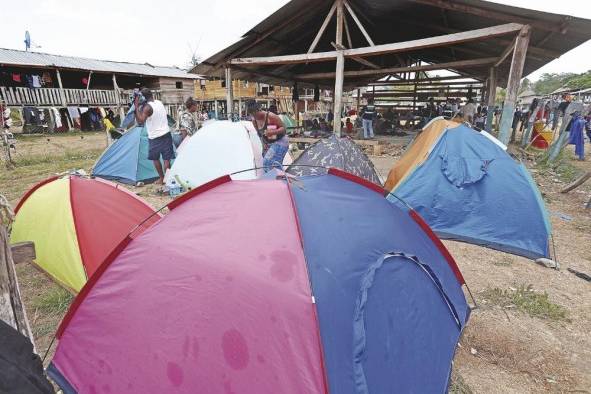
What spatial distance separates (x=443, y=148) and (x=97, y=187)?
4150 mm

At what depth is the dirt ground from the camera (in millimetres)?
2389

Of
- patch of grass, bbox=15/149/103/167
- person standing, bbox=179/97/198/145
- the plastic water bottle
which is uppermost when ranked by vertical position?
person standing, bbox=179/97/198/145

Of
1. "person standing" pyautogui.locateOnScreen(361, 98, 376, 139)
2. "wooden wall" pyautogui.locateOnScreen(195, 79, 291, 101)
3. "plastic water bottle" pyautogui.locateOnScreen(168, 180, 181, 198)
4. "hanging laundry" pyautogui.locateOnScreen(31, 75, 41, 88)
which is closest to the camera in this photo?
"plastic water bottle" pyautogui.locateOnScreen(168, 180, 181, 198)

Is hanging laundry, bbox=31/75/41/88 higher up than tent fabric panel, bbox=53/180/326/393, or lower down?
higher up

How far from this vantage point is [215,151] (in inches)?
236

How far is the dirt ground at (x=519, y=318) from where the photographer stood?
2.39m

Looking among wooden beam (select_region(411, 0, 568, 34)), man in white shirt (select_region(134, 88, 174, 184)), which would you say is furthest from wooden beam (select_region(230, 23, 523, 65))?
man in white shirt (select_region(134, 88, 174, 184))

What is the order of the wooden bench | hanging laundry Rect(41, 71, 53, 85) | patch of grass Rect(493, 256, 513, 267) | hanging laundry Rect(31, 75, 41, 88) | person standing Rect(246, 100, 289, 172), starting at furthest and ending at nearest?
hanging laundry Rect(41, 71, 53, 85), hanging laundry Rect(31, 75, 41, 88), the wooden bench, person standing Rect(246, 100, 289, 172), patch of grass Rect(493, 256, 513, 267)

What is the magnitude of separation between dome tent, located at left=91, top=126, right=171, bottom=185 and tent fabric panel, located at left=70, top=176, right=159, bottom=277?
12.3 feet

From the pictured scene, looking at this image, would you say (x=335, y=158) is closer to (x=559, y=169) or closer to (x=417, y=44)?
(x=417, y=44)

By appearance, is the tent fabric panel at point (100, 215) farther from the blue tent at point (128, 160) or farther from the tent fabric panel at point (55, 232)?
the blue tent at point (128, 160)

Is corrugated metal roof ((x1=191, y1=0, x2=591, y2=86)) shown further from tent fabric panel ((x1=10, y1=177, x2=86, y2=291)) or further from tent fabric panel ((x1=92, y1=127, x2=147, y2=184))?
tent fabric panel ((x1=10, y1=177, x2=86, y2=291))

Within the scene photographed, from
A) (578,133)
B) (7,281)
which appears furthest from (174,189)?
(578,133)

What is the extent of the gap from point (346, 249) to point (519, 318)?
2201mm
